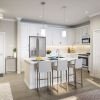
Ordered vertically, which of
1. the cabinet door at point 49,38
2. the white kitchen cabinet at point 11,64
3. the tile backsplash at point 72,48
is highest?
the cabinet door at point 49,38

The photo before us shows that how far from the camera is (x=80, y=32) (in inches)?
320

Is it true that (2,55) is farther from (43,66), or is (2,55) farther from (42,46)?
(43,66)

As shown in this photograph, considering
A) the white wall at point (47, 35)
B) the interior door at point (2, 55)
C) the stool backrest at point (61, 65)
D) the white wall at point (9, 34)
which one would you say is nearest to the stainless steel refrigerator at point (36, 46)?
the white wall at point (47, 35)

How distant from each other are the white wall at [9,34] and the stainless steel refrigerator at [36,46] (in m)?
0.99

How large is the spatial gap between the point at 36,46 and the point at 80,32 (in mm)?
3163

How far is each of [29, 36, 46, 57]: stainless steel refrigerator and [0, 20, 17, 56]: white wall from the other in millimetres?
988

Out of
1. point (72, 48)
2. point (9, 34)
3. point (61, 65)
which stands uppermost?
point (9, 34)

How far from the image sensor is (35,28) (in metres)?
7.43

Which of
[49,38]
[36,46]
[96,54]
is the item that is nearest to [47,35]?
[49,38]

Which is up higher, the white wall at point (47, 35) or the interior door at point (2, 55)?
the white wall at point (47, 35)

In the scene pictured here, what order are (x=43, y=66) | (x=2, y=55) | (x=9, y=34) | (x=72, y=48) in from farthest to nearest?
(x=72, y=48) → (x=9, y=34) → (x=2, y=55) → (x=43, y=66)

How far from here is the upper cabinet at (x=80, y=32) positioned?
7484 mm

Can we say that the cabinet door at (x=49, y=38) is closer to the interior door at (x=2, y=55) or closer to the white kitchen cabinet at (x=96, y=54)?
the interior door at (x=2, y=55)

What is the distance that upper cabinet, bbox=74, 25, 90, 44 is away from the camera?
748 centimetres
